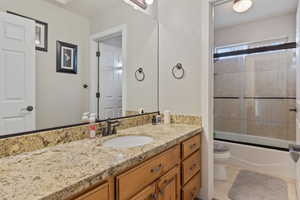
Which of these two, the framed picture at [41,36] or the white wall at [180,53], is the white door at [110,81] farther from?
the white wall at [180,53]

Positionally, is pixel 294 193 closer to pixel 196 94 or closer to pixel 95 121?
pixel 196 94

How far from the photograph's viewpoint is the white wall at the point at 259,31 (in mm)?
2811

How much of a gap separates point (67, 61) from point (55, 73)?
0.40 feet

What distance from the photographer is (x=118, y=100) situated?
1.71 metres

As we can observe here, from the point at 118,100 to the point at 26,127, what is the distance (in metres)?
0.83

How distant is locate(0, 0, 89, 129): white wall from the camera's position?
1.06 meters

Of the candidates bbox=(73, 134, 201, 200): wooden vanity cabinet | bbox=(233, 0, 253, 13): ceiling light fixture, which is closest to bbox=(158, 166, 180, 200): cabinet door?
bbox=(73, 134, 201, 200): wooden vanity cabinet

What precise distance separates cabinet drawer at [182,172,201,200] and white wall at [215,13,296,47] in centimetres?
268

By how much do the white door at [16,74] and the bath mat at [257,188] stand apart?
2.05 metres

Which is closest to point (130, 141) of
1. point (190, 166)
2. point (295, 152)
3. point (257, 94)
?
point (190, 166)

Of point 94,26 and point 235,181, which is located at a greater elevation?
point 94,26

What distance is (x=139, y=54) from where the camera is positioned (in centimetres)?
197

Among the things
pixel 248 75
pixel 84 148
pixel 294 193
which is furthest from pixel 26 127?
pixel 248 75

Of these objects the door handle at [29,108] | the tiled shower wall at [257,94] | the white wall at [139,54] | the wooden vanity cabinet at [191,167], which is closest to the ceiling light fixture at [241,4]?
the white wall at [139,54]
